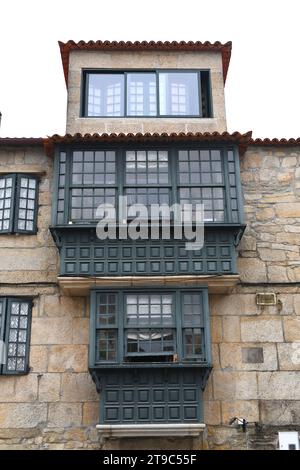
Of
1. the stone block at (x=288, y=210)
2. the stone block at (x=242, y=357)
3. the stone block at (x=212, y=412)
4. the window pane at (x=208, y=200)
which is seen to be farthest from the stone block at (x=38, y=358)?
the stone block at (x=288, y=210)

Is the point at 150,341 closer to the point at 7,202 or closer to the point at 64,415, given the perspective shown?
the point at 64,415

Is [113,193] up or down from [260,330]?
up

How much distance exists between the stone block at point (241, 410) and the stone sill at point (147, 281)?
1.96 m

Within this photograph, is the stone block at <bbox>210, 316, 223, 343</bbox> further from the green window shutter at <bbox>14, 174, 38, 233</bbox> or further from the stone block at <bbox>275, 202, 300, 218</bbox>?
the green window shutter at <bbox>14, 174, 38, 233</bbox>

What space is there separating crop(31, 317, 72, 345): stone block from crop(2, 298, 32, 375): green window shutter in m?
0.14

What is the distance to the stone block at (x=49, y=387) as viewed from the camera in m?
9.59

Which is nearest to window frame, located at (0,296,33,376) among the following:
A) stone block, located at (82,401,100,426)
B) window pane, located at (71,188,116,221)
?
stone block, located at (82,401,100,426)

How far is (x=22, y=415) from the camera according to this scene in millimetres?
9484

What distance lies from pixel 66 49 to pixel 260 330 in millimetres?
7052

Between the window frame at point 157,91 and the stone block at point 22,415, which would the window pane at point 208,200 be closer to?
the window frame at point 157,91

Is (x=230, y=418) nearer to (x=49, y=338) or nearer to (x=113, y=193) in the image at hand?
(x=49, y=338)

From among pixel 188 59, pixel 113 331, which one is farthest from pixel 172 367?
pixel 188 59

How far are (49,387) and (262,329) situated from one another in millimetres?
3804
